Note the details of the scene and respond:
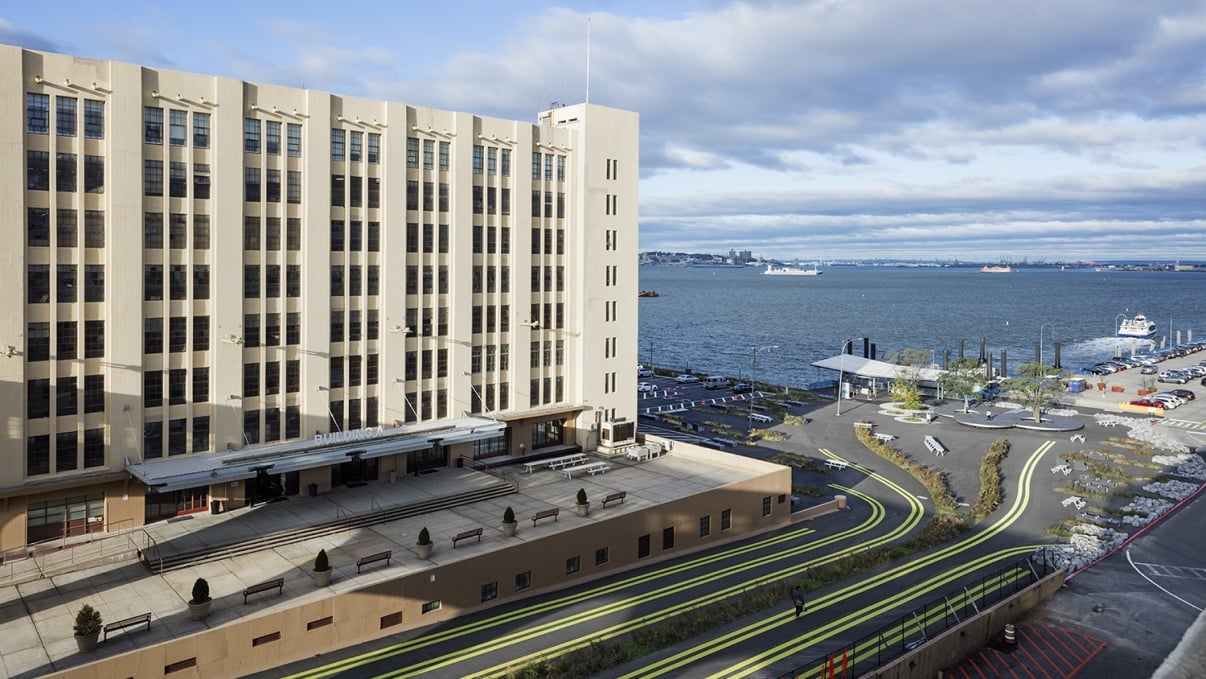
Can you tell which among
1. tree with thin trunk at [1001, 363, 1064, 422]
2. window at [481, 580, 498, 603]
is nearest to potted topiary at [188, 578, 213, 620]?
window at [481, 580, 498, 603]

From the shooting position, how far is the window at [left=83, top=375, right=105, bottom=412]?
39531mm

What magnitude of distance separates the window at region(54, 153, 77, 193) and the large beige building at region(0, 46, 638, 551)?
11 centimetres

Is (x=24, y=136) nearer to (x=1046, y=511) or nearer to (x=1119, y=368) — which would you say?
(x=1046, y=511)

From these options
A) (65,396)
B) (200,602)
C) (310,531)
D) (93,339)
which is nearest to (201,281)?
(93,339)

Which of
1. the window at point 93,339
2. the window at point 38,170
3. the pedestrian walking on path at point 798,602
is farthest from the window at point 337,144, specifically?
the pedestrian walking on path at point 798,602

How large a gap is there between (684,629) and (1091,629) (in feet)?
58.8

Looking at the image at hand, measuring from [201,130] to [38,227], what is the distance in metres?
8.54

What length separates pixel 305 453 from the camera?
44000mm

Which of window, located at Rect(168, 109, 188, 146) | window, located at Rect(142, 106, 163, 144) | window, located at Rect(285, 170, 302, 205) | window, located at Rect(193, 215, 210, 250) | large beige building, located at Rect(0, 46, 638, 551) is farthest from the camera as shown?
window, located at Rect(285, 170, 302, 205)

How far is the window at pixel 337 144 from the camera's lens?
46.5 metres

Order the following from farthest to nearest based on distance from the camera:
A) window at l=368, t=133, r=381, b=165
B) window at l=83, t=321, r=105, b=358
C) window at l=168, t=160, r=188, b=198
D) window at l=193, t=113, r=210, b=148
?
window at l=368, t=133, r=381, b=165, window at l=193, t=113, r=210, b=148, window at l=168, t=160, r=188, b=198, window at l=83, t=321, r=105, b=358

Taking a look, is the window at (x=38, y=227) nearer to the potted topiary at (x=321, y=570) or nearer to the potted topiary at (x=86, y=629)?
the potted topiary at (x=86, y=629)

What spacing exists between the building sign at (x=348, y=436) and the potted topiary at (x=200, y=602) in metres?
14.4

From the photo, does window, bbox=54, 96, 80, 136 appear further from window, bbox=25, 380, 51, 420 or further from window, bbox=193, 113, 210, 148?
window, bbox=25, 380, 51, 420
